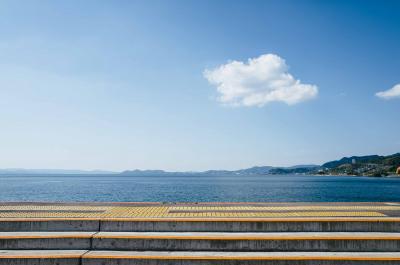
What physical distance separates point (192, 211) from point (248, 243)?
424cm

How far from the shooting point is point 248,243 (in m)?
10.0

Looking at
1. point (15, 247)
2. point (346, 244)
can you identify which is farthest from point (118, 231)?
point (346, 244)

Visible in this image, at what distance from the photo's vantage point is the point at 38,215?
42.9ft

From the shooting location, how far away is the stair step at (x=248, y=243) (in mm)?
9953

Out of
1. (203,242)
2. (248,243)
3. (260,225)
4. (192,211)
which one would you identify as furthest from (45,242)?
(260,225)

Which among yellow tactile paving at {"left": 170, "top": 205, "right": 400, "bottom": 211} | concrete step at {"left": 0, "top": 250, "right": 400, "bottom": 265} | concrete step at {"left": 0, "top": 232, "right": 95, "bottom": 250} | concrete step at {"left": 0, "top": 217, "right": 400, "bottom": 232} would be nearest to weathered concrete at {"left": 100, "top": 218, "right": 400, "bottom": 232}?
concrete step at {"left": 0, "top": 217, "right": 400, "bottom": 232}

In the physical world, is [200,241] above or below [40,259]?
above

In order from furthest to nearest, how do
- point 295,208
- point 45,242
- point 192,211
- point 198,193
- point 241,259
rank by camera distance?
point 198,193 < point 295,208 < point 192,211 < point 45,242 < point 241,259

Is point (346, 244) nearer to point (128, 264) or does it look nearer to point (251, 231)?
point (251, 231)

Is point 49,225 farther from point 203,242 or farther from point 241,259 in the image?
point 241,259

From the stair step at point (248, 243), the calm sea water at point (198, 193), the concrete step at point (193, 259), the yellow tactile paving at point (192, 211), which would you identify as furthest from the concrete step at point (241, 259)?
the calm sea water at point (198, 193)

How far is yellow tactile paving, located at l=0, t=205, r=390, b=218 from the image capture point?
12727mm

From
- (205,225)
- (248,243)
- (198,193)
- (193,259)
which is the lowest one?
(198,193)

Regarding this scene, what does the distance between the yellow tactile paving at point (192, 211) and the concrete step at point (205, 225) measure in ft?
3.98
